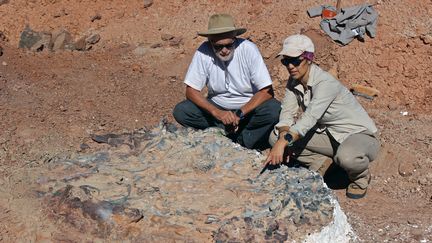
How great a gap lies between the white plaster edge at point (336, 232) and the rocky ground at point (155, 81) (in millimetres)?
196

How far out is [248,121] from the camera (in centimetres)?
551

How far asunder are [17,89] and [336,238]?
385cm

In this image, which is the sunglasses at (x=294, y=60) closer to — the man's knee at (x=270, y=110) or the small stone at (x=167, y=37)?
the man's knee at (x=270, y=110)

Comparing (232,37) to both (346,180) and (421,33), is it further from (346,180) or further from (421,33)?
(421,33)

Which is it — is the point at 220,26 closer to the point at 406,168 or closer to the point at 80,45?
the point at 406,168

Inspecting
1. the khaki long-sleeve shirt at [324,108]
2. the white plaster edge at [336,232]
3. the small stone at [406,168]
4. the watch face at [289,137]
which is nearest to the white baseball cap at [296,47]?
the khaki long-sleeve shirt at [324,108]

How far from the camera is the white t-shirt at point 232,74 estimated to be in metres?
5.26

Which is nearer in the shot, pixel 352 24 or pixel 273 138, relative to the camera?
pixel 273 138

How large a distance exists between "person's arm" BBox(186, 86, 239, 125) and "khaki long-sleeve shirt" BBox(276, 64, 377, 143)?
452mm

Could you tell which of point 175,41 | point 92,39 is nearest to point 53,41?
point 92,39

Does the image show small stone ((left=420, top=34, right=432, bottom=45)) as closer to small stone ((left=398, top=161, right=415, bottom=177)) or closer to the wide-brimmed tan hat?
small stone ((left=398, top=161, right=415, bottom=177))

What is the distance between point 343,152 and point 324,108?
0.38 meters

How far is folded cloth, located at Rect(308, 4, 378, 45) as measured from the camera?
746cm

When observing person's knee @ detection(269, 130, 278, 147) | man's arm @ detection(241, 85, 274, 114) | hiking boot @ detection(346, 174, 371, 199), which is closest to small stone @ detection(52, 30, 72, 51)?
man's arm @ detection(241, 85, 274, 114)
